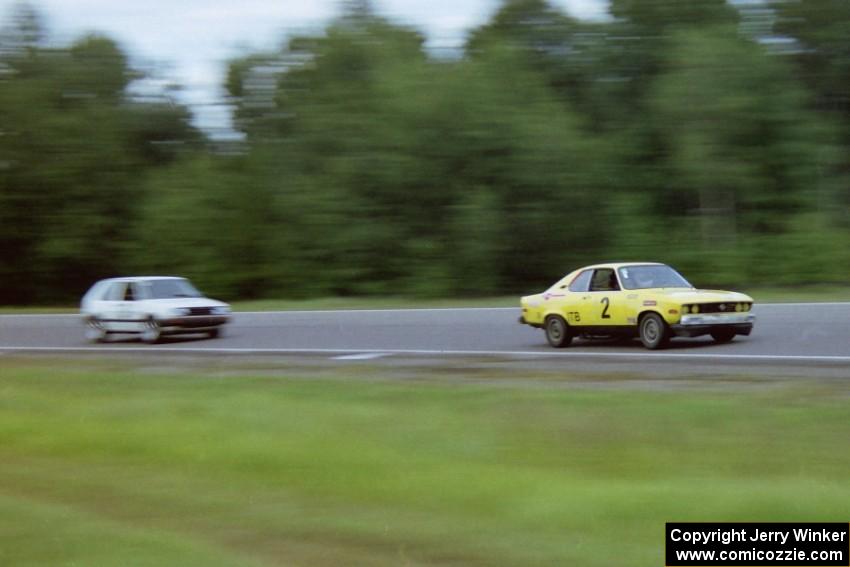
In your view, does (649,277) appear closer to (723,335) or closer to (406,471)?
(723,335)

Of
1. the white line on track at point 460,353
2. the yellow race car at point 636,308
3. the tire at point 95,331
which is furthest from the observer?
the tire at point 95,331

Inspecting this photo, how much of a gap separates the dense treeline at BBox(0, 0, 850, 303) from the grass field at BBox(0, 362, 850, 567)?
1947cm

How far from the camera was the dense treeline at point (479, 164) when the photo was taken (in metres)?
31.9

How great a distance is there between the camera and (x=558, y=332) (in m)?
17.7

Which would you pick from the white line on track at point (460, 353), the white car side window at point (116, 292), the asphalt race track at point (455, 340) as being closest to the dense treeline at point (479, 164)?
the asphalt race track at point (455, 340)

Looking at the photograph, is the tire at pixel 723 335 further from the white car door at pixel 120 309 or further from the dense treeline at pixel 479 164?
the dense treeline at pixel 479 164

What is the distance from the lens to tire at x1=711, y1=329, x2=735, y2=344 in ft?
53.6

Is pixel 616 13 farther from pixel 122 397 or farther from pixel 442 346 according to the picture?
pixel 122 397

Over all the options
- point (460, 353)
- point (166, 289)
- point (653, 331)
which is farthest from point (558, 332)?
point (166, 289)

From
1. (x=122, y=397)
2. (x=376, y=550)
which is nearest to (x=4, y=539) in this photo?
(x=376, y=550)

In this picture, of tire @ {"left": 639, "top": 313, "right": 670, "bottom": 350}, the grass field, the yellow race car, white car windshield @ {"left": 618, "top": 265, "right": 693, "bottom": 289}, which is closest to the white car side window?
the yellow race car

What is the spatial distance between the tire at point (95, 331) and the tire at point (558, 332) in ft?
35.0

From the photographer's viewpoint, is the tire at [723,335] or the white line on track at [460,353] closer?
the white line on track at [460,353]

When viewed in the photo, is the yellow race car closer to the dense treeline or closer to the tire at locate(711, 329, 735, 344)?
the tire at locate(711, 329, 735, 344)
